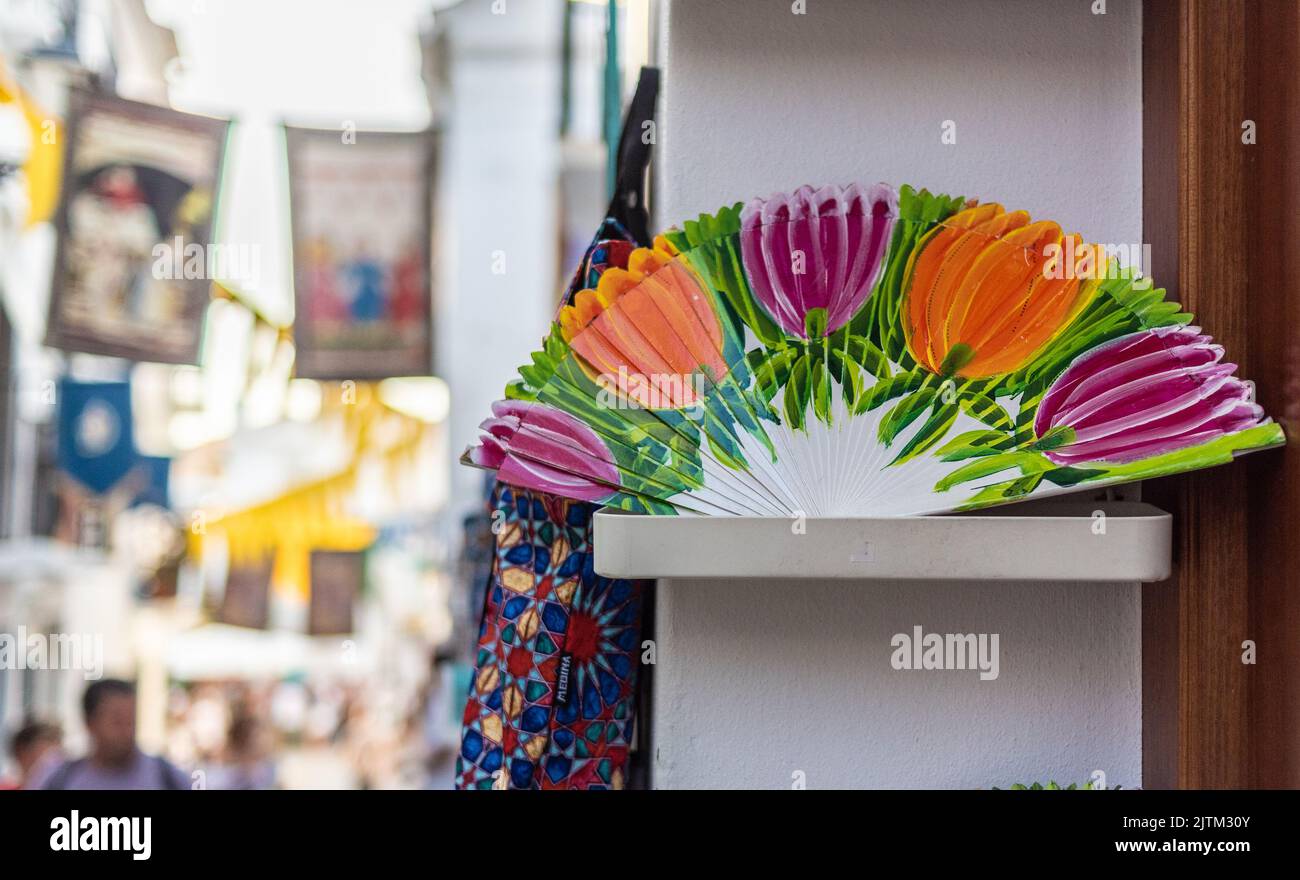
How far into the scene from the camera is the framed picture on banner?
9.25 ft

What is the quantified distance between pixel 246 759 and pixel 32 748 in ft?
2.33

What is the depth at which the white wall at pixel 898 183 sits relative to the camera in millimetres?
960

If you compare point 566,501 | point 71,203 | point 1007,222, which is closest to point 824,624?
point 566,501

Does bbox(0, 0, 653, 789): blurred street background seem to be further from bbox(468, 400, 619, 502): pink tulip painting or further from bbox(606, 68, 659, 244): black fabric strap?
bbox(468, 400, 619, 502): pink tulip painting

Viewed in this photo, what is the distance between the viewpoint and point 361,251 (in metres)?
3.22

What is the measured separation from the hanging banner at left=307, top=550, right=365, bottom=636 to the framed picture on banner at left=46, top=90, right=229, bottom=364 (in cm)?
129

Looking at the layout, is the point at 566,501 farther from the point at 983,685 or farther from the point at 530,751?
the point at 983,685

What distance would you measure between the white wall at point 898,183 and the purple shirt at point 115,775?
2.42 metres

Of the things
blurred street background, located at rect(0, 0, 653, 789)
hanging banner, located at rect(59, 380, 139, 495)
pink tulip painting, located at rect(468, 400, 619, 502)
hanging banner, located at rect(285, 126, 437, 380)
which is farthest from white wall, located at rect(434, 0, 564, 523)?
pink tulip painting, located at rect(468, 400, 619, 502)

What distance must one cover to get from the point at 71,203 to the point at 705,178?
2.56m
